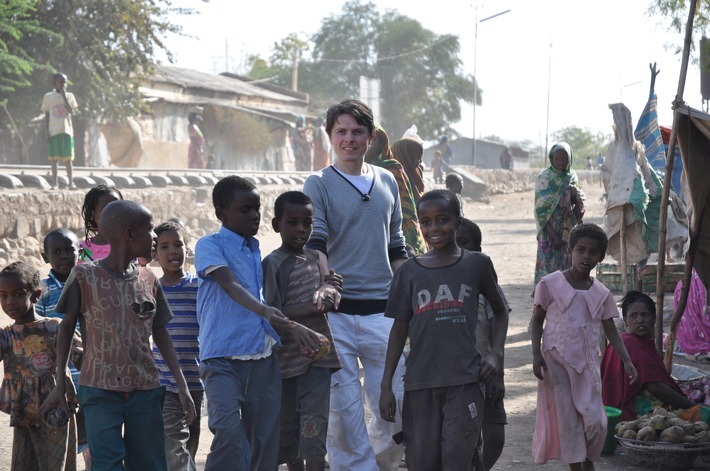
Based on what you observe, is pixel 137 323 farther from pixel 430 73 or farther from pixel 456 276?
pixel 430 73

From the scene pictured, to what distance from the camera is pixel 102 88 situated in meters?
26.2

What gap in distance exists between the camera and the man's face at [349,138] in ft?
15.8

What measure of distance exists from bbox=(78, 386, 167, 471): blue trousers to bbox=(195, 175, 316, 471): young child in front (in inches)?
11.4

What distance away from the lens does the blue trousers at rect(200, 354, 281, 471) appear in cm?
416

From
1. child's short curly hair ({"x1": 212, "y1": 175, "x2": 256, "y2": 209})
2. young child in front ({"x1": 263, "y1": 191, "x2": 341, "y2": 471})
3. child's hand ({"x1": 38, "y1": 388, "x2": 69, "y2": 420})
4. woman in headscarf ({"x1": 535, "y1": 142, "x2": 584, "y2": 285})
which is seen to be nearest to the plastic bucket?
young child in front ({"x1": 263, "y1": 191, "x2": 341, "y2": 471})

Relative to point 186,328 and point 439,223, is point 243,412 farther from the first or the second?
point 439,223

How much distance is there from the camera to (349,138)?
15.8 feet

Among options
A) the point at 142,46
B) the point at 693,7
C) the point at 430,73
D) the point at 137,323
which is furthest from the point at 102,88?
the point at 430,73

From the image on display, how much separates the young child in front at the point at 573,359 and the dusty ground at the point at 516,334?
68 cm

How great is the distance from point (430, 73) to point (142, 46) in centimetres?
4527

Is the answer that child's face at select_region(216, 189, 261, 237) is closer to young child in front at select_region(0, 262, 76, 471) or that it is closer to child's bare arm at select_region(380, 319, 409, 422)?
child's bare arm at select_region(380, 319, 409, 422)

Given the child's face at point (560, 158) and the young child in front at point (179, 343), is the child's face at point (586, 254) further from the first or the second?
the child's face at point (560, 158)

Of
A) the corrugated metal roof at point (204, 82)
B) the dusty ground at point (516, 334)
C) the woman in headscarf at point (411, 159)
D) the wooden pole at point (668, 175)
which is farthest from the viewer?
the corrugated metal roof at point (204, 82)

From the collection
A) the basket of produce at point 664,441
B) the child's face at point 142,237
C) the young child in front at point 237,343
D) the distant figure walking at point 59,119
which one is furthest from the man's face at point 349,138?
the distant figure walking at point 59,119
